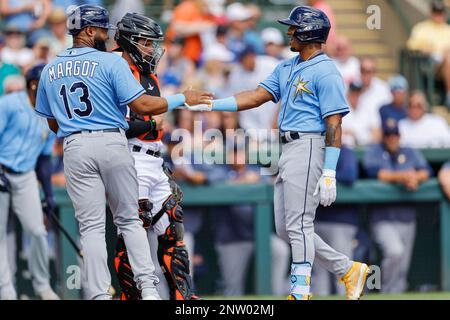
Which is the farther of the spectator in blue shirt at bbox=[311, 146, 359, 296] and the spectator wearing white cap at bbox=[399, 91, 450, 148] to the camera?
the spectator wearing white cap at bbox=[399, 91, 450, 148]

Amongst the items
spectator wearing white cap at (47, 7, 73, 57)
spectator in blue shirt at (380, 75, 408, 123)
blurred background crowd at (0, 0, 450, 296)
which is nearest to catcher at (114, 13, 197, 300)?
blurred background crowd at (0, 0, 450, 296)

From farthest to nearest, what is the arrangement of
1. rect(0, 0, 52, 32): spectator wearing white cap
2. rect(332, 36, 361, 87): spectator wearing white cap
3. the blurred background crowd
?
rect(0, 0, 52, 32): spectator wearing white cap → rect(332, 36, 361, 87): spectator wearing white cap → the blurred background crowd

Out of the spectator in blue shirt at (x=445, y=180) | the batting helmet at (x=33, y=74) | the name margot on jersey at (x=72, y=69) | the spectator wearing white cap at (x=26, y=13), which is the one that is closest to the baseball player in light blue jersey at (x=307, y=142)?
the name margot on jersey at (x=72, y=69)

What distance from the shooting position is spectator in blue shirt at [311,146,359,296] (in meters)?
11.5

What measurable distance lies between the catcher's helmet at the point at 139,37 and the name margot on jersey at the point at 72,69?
0.59 m

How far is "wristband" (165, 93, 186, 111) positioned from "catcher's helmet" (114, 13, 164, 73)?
0.36 metres

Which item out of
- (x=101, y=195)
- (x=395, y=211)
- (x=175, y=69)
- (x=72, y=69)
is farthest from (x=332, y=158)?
(x=175, y=69)

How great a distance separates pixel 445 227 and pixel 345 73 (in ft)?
9.31

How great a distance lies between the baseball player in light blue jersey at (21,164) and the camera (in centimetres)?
985

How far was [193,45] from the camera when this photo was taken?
14.2 metres

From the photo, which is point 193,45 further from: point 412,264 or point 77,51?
point 77,51

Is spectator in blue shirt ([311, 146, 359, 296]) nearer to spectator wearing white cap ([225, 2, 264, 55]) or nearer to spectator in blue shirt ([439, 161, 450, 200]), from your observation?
spectator in blue shirt ([439, 161, 450, 200])

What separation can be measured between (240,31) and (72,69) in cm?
697

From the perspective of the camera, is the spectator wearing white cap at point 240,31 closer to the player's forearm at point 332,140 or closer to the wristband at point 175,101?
the wristband at point 175,101
